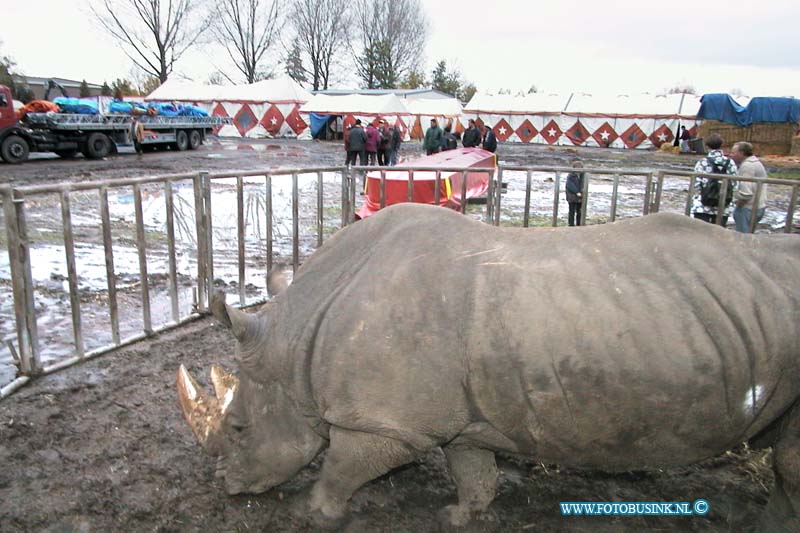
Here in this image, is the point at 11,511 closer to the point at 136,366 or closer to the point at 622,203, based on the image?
the point at 136,366

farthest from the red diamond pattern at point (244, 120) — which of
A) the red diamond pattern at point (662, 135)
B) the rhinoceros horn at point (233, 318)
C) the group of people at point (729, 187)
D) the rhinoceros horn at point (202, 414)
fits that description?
the rhinoceros horn at point (233, 318)

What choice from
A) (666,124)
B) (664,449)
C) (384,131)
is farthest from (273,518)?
(666,124)

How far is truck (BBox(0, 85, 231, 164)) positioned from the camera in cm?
1942

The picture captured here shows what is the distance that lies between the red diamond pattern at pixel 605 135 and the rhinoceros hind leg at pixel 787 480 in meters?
39.9

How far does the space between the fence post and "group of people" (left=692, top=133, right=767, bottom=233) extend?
6574mm

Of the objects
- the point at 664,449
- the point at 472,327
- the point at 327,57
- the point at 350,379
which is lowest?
the point at 664,449

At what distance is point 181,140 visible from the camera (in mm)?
27969

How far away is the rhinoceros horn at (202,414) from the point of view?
3.22m

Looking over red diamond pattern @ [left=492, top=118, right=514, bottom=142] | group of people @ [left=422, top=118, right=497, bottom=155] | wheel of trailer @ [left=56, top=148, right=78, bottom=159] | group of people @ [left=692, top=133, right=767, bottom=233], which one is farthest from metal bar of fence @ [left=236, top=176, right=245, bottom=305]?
red diamond pattern @ [left=492, top=118, right=514, bottom=142]

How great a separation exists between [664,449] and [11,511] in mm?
3069

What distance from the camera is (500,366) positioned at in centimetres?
264

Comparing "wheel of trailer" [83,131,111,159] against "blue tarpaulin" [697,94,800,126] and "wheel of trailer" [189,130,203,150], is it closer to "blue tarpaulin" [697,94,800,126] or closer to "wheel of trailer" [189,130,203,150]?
"wheel of trailer" [189,130,203,150]

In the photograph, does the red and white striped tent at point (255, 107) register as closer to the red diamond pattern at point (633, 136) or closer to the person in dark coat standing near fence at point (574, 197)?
the red diamond pattern at point (633, 136)

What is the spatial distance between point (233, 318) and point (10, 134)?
2017cm
